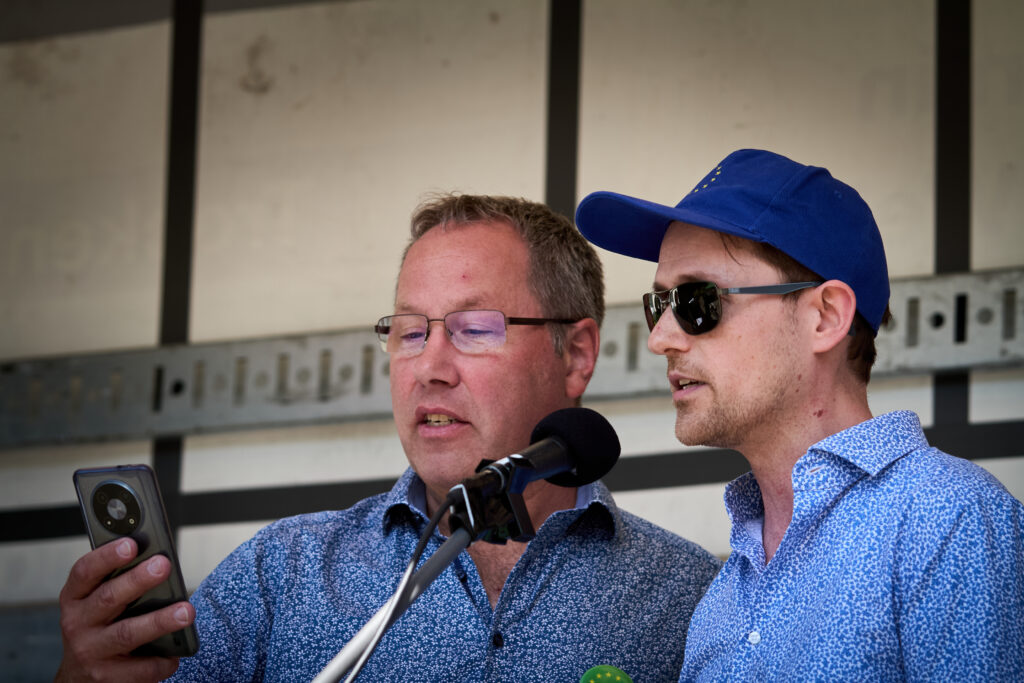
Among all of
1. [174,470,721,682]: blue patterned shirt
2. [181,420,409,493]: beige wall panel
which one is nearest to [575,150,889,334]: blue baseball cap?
[174,470,721,682]: blue patterned shirt

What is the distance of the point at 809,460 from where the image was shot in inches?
63.8

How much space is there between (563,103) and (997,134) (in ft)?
4.40

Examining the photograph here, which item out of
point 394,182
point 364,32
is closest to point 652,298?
point 394,182

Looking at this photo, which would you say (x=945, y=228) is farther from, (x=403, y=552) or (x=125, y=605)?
(x=125, y=605)

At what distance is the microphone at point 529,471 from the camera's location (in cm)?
138

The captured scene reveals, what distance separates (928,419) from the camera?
10.8 feet

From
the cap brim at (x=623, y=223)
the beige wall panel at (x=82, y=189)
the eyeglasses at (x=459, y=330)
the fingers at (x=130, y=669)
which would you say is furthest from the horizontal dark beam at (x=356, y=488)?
the fingers at (x=130, y=669)

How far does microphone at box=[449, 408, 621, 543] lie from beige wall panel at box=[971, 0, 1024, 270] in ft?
6.83

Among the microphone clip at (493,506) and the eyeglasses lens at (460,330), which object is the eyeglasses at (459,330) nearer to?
the eyeglasses lens at (460,330)

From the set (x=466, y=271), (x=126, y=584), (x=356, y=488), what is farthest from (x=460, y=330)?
(x=356, y=488)

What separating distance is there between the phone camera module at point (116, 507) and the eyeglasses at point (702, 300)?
2.82 feet

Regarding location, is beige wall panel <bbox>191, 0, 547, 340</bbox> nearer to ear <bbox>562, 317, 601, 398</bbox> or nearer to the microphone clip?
ear <bbox>562, 317, 601, 398</bbox>

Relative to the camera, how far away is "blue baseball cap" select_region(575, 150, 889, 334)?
1731 mm

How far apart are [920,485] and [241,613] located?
129 cm
